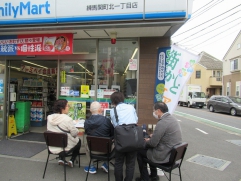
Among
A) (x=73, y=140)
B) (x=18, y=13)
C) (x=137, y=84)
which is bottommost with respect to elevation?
(x=73, y=140)

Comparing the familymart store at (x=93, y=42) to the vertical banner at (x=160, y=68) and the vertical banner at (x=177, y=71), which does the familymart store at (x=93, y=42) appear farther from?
the vertical banner at (x=177, y=71)

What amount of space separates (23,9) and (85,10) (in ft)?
5.13

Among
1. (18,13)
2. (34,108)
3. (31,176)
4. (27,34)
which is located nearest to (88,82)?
(27,34)

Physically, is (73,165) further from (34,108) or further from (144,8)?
(34,108)

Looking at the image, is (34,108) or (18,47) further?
(34,108)

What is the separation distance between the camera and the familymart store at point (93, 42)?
14.1 feet

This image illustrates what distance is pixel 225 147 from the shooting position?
6.34 m

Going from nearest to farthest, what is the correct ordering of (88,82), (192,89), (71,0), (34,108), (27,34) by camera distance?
(71,0), (27,34), (88,82), (34,108), (192,89)

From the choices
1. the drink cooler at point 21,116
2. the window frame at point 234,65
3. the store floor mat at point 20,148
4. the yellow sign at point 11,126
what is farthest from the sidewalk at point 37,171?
the window frame at point 234,65

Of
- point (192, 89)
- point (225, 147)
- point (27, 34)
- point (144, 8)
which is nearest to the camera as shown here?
point (144, 8)

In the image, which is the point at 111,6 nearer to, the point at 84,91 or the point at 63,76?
the point at 84,91

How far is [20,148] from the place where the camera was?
17.4 feet

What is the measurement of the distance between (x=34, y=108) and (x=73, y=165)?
14.6 feet

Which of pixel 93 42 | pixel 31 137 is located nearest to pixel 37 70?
pixel 31 137
